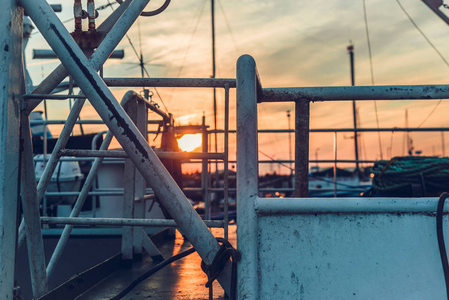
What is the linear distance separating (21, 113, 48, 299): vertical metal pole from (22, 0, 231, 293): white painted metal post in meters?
0.32

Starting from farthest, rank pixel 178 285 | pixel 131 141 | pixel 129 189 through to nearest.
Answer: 1. pixel 129 189
2. pixel 178 285
3. pixel 131 141

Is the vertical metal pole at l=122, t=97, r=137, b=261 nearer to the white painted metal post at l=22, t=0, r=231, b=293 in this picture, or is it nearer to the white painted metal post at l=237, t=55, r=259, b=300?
the white painted metal post at l=22, t=0, r=231, b=293

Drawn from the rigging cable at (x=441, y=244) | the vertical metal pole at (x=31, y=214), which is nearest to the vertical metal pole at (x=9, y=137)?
the vertical metal pole at (x=31, y=214)

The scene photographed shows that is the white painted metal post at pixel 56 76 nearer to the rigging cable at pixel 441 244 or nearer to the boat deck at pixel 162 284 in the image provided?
the boat deck at pixel 162 284

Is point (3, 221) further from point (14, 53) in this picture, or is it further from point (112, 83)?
point (112, 83)

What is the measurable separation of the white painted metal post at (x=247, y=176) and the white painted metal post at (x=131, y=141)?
0.17 m

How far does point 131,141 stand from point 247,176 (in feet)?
1.42

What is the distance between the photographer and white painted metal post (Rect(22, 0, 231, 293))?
4.61 feet

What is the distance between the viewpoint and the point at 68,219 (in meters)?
2.05

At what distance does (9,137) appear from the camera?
1.42 metres

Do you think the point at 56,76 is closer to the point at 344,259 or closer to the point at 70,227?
the point at 70,227

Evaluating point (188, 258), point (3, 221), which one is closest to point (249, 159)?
point (3, 221)

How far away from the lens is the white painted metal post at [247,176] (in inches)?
49.4

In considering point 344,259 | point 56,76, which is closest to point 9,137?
point 56,76
